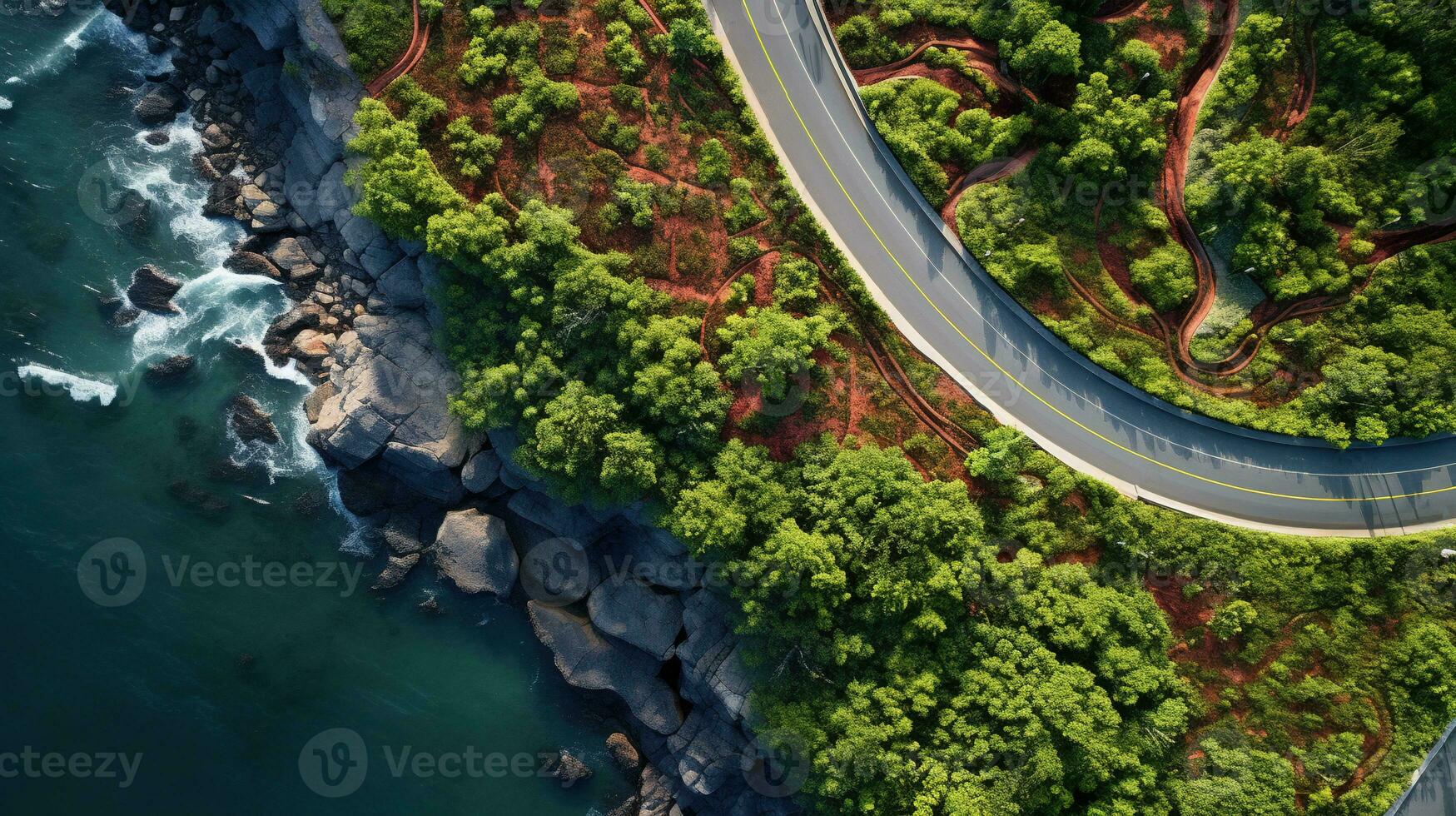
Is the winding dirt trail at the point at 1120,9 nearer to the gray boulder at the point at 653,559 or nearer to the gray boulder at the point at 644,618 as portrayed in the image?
the gray boulder at the point at 653,559

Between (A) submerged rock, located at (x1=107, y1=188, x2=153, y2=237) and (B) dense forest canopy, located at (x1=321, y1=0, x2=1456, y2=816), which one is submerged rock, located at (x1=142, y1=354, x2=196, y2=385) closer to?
(A) submerged rock, located at (x1=107, y1=188, x2=153, y2=237)

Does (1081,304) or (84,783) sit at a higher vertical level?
(1081,304)

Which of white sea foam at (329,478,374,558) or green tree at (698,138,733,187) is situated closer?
green tree at (698,138,733,187)

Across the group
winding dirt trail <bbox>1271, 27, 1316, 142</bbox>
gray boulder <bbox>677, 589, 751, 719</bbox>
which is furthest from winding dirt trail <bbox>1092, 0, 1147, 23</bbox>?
gray boulder <bbox>677, 589, 751, 719</bbox>

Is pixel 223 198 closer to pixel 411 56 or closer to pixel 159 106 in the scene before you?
pixel 159 106

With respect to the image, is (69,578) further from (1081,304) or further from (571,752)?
(1081,304)

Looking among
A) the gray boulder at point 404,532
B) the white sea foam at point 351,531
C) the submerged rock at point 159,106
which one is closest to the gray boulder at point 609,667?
the gray boulder at point 404,532

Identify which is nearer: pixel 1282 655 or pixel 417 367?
pixel 1282 655

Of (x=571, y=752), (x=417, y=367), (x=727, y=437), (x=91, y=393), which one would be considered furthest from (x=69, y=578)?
(x=727, y=437)
